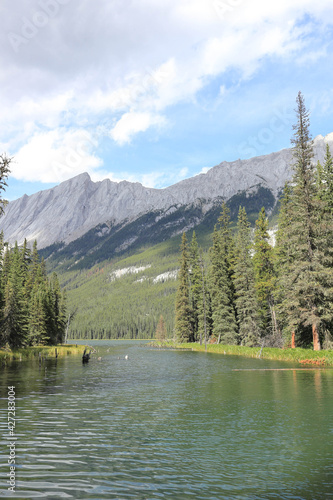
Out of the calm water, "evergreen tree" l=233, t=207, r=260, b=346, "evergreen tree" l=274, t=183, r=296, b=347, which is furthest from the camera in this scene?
"evergreen tree" l=233, t=207, r=260, b=346

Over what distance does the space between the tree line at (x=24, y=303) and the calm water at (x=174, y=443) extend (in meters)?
22.6

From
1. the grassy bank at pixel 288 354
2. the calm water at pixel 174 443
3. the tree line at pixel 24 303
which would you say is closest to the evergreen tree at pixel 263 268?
the grassy bank at pixel 288 354

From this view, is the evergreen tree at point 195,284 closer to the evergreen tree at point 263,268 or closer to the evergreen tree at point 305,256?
the evergreen tree at point 263,268

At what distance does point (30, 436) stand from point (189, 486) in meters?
7.47

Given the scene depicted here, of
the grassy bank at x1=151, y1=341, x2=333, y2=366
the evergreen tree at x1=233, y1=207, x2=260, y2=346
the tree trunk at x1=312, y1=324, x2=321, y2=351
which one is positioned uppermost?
the evergreen tree at x1=233, y1=207, x2=260, y2=346

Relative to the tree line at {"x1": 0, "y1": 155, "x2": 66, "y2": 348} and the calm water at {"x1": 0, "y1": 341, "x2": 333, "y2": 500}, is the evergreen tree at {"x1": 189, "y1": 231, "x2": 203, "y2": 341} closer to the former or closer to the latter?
the tree line at {"x1": 0, "y1": 155, "x2": 66, "y2": 348}

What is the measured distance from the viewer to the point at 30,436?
14234 millimetres

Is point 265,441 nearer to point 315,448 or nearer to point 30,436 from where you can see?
point 315,448

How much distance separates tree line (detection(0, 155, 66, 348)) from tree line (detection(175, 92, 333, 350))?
102ft

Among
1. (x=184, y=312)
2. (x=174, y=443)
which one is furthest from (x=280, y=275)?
(x=174, y=443)

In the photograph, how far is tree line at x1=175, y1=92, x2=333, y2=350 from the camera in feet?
134

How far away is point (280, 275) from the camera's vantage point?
5650 cm

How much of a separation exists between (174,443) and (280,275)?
46436mm

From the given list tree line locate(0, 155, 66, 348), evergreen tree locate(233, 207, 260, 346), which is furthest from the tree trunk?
tree line locate(0, 155, 66, 348)
